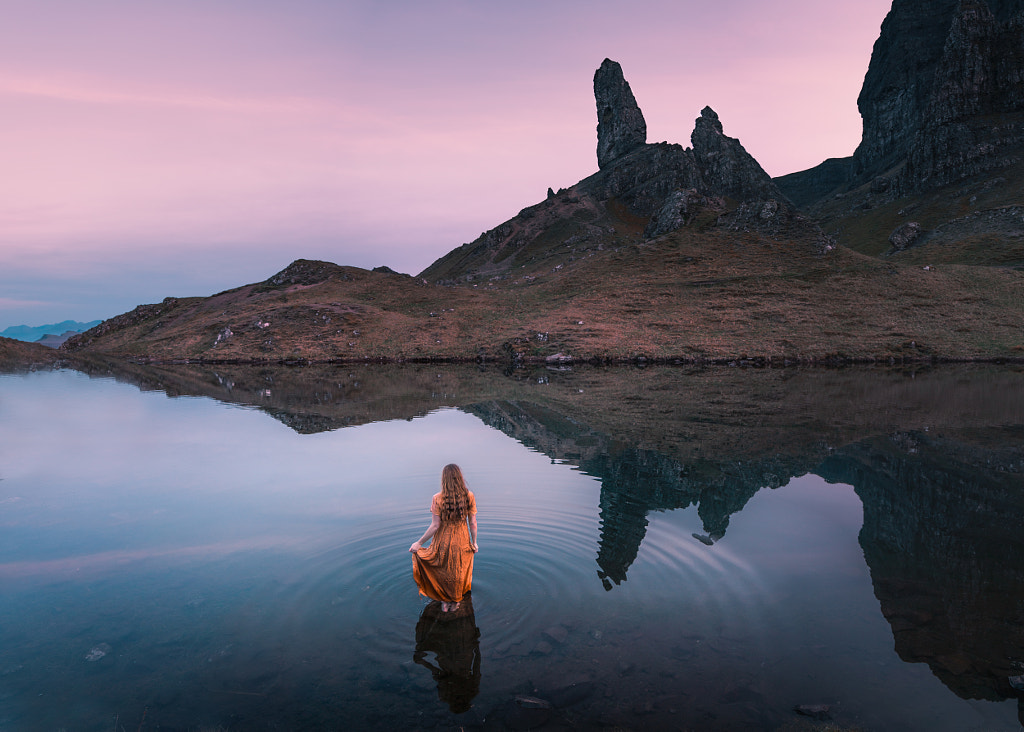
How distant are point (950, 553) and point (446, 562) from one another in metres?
11.6

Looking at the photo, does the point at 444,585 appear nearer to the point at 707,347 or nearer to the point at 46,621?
the point at 46,621

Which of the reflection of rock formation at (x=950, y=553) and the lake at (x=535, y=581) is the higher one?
the lake at (x=535, y=581)

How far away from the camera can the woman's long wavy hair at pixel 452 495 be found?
11000 millimetres

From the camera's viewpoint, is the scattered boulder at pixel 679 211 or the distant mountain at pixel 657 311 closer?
the distant mountain at pixel 657 311

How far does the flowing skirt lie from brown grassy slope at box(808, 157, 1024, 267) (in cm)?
11710

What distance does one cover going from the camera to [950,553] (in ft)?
44.0

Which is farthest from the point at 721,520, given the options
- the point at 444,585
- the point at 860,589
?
the point at 444,585

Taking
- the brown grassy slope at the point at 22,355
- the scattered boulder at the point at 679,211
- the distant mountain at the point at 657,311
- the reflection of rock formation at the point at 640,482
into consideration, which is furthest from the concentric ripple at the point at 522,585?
the scattered boulder at the point at 679,211

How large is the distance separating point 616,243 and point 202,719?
5992 inches

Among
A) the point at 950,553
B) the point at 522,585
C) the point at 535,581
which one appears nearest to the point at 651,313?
the point at 950,553

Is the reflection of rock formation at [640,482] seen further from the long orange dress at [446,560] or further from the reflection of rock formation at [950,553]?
the long orange dress at [446,560]

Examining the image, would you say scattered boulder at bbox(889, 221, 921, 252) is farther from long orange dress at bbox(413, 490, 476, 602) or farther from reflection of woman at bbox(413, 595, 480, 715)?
reflection of woman at bbox(413, 595, 480, 715)

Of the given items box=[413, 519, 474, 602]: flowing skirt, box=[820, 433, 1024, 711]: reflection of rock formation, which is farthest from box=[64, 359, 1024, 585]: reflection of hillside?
box=[413, 519, 474, 602]: flowing skirt

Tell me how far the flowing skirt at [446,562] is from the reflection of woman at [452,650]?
14.6 inches
